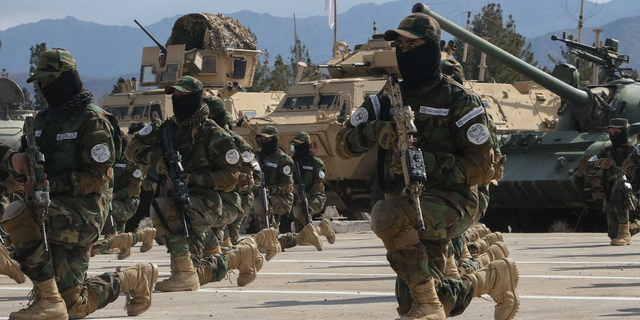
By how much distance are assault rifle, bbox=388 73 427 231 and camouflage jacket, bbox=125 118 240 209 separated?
3596mm

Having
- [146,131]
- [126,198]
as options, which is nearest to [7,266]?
[146,131]

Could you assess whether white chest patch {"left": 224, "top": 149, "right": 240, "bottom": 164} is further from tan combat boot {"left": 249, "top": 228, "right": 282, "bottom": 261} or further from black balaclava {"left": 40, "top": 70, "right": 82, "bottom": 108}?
tan combat boot {"left": 249, "top": 228, "right": 282, "bottom": 261}

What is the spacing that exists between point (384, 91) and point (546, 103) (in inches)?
739

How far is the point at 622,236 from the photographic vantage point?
16312 millimetres

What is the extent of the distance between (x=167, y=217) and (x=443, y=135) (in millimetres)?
3402

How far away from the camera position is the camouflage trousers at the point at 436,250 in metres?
6.62

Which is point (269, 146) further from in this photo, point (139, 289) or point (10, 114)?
point (139, 289)

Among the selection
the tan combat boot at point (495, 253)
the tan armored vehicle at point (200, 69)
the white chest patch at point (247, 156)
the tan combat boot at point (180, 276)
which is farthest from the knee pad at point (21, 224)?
the tan armored vehicle at point (200, 69)

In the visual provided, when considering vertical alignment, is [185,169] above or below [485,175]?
below

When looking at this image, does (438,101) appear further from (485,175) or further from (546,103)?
(546,103)

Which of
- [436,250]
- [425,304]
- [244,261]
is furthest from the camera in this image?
[244,261]

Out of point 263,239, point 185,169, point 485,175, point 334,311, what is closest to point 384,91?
point 485,175

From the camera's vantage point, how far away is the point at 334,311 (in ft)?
26.9

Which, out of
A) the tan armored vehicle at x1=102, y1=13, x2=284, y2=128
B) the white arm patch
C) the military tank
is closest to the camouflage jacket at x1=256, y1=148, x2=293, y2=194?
the military tank
